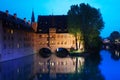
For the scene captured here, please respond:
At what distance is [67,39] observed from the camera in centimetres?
10306

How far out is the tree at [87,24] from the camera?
7525 cm

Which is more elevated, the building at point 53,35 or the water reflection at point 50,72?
the building at point 53,35

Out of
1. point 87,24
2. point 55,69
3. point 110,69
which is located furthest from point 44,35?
point 110,69

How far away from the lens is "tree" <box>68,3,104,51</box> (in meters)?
75.2

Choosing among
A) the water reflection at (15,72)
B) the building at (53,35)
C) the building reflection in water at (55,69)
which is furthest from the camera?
the building at (53,35)

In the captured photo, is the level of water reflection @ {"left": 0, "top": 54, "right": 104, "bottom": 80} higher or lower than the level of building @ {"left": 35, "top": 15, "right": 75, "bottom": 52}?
lower

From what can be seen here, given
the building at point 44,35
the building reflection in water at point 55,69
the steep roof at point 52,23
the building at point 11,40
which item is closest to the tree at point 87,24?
the building at point 11,40

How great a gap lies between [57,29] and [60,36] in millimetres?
3542

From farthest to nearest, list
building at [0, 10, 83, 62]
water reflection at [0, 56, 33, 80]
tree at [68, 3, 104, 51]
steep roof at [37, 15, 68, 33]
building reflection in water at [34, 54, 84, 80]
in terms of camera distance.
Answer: steep roof at [37, 15, 68, 33], building at [0, 10, 83, 62], tree at [68, 3, 104, 51], building reflection in water at [34, 54, 84, 80], water reflection at [0, 56, 33, 80]

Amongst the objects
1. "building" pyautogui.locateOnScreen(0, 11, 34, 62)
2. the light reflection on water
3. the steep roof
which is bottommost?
the light reflection on water

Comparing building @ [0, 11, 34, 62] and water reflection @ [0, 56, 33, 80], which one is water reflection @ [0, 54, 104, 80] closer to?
water reflection @ [0, 56, 33, 80]

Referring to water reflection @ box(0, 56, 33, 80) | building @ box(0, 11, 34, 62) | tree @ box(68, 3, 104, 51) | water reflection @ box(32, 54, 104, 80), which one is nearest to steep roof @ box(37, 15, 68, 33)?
building @ box(0, 11, 34, 62)

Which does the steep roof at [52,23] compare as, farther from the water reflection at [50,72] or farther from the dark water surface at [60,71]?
the water reflection at [50,72]

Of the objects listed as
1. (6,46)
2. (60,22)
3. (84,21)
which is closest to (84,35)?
(84,21)
